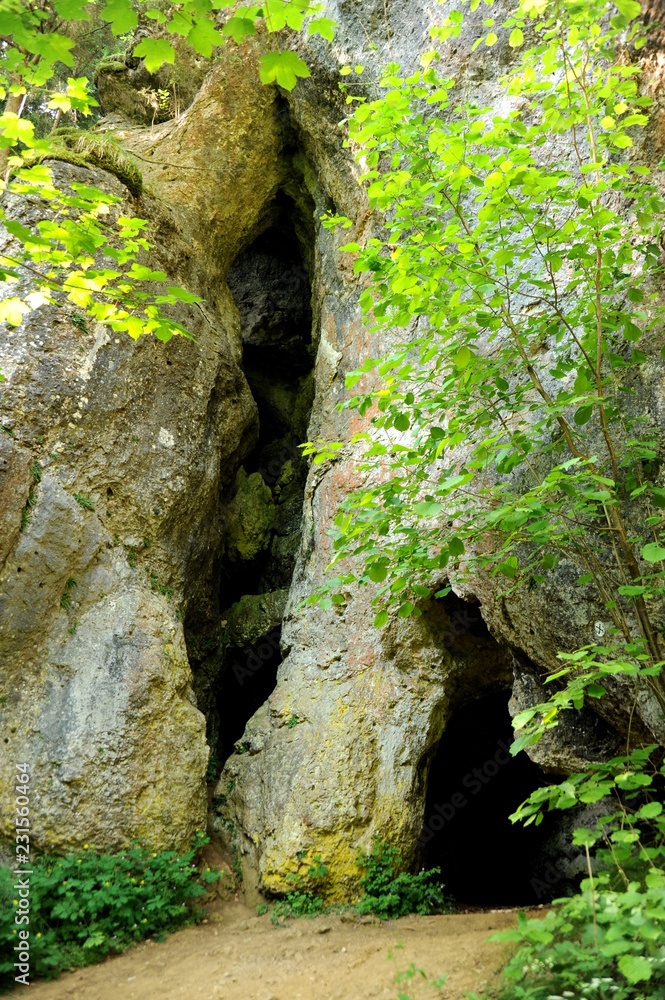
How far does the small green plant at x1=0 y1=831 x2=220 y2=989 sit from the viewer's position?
509 centimetres

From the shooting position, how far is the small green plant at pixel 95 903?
5.09m

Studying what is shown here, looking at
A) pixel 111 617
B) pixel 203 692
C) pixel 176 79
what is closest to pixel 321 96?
pixel 176 79

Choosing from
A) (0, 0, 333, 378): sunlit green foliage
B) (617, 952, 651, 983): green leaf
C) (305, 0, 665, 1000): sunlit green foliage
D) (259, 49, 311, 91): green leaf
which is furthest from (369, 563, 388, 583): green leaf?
(259, 49, 311, 91): green leaf

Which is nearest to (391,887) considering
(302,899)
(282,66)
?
Result: (302,899)

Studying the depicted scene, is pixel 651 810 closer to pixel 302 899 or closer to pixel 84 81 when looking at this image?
pixel 84 81

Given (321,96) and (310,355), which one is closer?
(321,96)

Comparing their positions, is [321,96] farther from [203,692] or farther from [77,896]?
[77,896]

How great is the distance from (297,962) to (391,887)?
1.40 m

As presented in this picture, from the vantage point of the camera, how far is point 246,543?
414 inches

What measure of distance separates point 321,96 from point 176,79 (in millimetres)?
3894

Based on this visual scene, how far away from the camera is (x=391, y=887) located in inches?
247

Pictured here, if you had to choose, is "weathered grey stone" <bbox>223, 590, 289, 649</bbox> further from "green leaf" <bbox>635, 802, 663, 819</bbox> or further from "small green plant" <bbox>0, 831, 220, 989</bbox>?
"green leaf" <bbox>635, 802, 663, 819</bbox>

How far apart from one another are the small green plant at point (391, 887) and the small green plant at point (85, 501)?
4.59 m

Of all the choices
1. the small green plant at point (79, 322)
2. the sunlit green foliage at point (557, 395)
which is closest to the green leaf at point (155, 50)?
the sunlit green foliage at point (557, 395)
